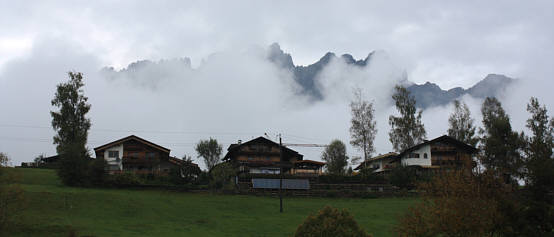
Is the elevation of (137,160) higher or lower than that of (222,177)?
higher

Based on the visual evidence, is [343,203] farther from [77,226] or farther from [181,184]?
[77,226]

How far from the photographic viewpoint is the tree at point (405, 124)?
250 feet

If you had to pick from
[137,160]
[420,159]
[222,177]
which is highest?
[137,160]

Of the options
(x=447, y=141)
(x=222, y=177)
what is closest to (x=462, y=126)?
(x=447, y=141)

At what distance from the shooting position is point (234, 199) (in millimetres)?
50000

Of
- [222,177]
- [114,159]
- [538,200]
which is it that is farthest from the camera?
[114,159]

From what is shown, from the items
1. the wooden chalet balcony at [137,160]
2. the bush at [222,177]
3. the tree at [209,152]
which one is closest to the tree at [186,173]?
the bush at [222,177]

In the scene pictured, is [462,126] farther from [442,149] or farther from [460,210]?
[460,210]

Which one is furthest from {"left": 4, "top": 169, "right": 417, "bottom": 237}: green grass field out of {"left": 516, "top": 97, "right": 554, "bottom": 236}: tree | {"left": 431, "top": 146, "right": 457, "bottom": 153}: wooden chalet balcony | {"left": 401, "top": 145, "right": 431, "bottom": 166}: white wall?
{"left": 431, "top": 146, "right": 457, "bottom": 153}: wooden chalet balcony

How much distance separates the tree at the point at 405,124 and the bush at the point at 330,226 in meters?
59.1

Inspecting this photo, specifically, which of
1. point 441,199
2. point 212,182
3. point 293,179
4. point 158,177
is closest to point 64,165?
point 158,177

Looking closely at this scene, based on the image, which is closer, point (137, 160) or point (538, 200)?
point (538, 200)

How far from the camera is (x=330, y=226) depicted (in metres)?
19.4

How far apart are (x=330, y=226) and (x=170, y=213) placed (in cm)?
2457
